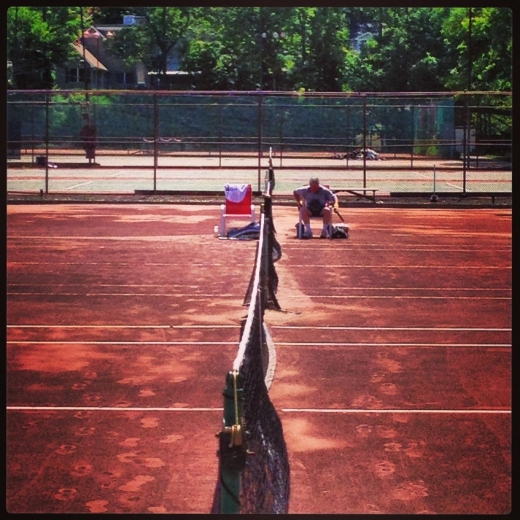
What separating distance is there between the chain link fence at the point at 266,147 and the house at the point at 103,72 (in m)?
20.1

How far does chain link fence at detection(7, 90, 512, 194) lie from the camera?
1350 inches

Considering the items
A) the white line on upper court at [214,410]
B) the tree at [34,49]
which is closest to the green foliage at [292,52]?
the tree at [34,49]

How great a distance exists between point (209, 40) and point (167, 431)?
6190cm

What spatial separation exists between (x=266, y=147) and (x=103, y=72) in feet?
116

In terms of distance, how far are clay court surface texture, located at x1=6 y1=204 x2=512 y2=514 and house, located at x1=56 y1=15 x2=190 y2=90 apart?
49.8 metres

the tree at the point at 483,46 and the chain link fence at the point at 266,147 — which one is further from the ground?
the tree at the point at 483,46

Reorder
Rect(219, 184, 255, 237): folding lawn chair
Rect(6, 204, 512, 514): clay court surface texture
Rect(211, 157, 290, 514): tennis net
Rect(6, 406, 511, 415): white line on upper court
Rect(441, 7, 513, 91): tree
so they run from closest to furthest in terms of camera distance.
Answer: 1. Rect(211, 157, 290, 514): tennis net
2. Rect(6, 204, 512, 514): clay court surface texture
3. Rect(6, 406, 511, 415): white line on upper court
4. Rect(219, 184, 255, 237): folding lawn chair
5. Rect(441, 7, 513, 91): tree

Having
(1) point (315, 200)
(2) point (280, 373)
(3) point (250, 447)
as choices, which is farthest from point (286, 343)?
(1) point (315, 200)

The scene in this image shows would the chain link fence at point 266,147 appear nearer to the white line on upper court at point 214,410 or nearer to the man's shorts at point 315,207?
the man's shorts at point 315,207

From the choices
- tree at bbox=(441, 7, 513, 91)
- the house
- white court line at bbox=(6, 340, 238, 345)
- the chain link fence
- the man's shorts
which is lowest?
white court line at bbox=(6, 340, 238, 345)

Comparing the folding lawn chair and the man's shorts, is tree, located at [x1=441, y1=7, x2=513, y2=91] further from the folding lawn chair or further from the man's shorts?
the man's shorts

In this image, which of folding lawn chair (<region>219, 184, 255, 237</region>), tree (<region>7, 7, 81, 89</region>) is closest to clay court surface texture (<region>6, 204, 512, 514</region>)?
folding lawn chair (<region>219, 184, 255, 237</region>)

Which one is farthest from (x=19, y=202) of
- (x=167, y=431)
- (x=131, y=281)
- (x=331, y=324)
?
(x=167, y=431)

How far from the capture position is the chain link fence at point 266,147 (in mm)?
34281
